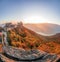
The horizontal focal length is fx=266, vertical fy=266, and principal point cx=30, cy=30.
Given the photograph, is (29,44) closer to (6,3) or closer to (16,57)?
(16,57)

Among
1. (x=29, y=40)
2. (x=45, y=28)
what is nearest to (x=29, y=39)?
(x=29, y=40)

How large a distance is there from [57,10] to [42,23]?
20.1 inches

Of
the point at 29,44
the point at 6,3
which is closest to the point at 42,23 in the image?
the point at 29,44

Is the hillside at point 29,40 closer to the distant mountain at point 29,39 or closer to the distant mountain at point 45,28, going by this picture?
the distant mountain at point 29,39

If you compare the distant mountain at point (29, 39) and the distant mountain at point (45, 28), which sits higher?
the distant mountain at point (45, 28)

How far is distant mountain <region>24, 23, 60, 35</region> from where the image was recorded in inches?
268

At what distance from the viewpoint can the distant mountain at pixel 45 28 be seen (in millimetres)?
6801

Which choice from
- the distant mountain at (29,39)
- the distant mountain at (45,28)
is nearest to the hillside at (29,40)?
the distant mountain at (29,39)

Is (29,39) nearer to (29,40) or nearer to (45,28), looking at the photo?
(29,40)

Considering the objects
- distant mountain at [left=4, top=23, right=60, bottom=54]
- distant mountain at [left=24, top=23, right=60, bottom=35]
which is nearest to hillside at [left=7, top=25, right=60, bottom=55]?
distant mountain at [left=4, top=23, right=60, bottom=54]

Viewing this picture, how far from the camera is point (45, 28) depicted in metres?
6.83

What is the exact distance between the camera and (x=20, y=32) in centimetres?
684

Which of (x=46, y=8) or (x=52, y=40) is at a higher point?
(x=46, y=8)

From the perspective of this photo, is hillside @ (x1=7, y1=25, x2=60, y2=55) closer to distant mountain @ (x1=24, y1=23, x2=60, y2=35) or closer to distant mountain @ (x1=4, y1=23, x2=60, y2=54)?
distant mountain @ (x1=4, y1=23, x2=60, y2=54)
